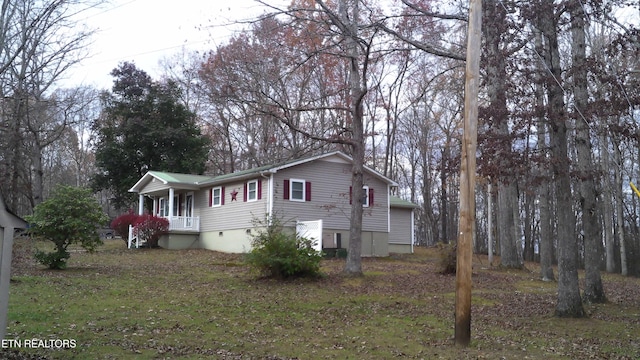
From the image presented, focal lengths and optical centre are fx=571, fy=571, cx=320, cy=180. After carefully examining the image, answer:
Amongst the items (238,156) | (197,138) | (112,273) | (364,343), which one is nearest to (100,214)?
(112,273)

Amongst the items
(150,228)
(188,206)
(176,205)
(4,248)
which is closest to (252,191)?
(150,228)

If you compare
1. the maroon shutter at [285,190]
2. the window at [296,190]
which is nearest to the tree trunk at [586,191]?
the maroon shutter at [285,190]

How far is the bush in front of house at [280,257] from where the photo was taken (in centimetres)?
1494

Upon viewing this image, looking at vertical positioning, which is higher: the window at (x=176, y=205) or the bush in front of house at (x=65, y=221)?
the window at (x=176, y=205)

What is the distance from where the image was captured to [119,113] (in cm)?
3644

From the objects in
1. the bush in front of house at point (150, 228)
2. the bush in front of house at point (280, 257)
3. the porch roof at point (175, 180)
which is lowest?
the bush in front of house at point (280, 257)

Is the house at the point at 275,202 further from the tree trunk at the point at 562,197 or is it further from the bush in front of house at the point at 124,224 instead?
the tree trunk at the point at 562,197

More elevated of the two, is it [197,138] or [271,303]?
[197,138]

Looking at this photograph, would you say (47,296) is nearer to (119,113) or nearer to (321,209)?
(321,209)

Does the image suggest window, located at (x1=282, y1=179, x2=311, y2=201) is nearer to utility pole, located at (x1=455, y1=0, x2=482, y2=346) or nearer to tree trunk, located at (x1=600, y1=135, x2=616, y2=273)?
tree trunk, located at (x1=600, y1=135, x2=616, y2=273)

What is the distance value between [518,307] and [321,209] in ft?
44.2

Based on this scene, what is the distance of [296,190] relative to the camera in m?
24.9

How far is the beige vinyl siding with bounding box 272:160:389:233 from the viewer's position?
2441cm

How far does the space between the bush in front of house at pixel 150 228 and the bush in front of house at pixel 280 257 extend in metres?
12.7
